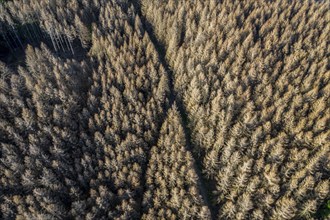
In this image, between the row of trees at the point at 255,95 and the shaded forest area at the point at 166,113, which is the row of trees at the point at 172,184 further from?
the row of trees at the point at 255,95

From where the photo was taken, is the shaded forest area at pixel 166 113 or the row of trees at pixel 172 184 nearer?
the row of trees at pixel 172 184

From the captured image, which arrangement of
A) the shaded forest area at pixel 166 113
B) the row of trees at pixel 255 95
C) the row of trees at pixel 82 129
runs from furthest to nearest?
1. the row of trees at pixel 255 95
2. the shaded forest area at pixel 166 113
3. the row of trees at pixel 82 129

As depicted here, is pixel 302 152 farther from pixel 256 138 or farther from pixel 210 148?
Answer: pixel 210 148

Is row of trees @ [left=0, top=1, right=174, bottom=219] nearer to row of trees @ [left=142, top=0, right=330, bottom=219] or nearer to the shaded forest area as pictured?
the shaded forest area

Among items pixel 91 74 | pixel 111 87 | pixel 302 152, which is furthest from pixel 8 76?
pixel 302 152

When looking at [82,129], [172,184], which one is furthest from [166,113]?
[82,129]

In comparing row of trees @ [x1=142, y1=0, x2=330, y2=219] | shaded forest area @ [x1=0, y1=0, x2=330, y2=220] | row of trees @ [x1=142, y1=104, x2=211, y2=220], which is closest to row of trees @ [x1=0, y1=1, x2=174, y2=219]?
shaded forest area @ [x1=0, y1=0, x2=330, y2=220]

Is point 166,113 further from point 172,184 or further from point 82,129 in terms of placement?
point 82,129

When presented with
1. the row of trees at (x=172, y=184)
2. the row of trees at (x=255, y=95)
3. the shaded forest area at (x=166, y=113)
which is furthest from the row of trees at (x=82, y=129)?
the row of trees at (x=255, y=95)

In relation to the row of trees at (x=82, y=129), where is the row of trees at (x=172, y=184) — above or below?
below
